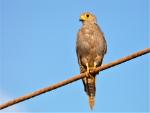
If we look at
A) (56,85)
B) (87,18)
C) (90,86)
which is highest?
(87,18)

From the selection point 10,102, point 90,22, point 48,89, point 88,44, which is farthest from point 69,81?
point 90,22

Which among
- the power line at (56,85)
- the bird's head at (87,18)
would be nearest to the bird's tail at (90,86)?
the bird's head at (87,18)

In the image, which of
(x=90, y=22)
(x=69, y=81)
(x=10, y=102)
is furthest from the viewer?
(x=90, y=22)

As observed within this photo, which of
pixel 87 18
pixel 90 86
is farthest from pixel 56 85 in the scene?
pixel 87 18

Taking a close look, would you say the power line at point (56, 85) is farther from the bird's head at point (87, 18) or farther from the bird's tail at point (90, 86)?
the bird's head at point (87, 18)

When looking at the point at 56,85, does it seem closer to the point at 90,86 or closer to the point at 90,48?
the point at 90,86

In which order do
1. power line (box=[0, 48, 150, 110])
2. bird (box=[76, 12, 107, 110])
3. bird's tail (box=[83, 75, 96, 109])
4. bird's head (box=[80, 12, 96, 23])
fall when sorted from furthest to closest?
bird's head (box=[80, 12, 96, 23]) < bird (box=[76, 12, 107, 110]) < bird's tail (box=[83, 75, 96, 109]) < power line (box=[0, 48, 150, 110])

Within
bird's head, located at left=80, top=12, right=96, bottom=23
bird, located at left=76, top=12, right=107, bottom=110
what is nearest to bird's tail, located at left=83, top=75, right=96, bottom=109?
bird, located at left=76, top=12, right=107, bottom=110

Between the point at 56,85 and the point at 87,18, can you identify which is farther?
the point at 87,18

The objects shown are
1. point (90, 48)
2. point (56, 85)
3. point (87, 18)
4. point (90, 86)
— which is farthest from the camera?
point (87, 18)

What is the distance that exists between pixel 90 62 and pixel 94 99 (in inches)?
55.0

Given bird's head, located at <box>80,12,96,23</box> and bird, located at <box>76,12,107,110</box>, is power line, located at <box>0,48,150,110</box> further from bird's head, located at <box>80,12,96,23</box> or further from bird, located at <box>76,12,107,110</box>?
bird's head, located at <box>80,12,96,23</box>

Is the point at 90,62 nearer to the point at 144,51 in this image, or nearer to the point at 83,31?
the point at 83,31

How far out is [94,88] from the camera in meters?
11.6
